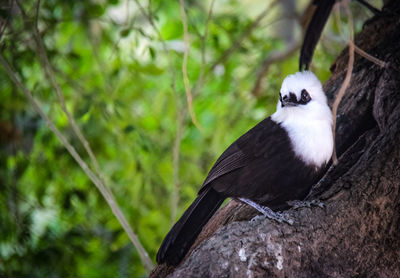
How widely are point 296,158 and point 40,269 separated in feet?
7.60

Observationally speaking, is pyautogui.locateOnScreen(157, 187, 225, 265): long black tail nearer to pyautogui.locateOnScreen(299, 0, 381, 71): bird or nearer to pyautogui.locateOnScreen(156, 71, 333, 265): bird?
pyautogui.locateOnScreen(156, 71, 333, 265): bird

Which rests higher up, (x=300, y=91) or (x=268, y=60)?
(x=268, y=60)

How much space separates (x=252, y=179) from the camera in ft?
6.72

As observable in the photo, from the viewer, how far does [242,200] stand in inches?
82.6

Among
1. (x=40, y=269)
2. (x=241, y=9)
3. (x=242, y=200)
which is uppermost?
(x=241, y=9)

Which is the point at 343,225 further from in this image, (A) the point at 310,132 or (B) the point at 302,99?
(B) the point at 302,99

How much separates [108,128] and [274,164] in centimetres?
201

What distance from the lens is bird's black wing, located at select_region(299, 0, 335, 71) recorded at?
8.86 feet

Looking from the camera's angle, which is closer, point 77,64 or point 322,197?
point 322,197

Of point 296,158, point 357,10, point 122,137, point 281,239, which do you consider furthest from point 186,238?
point 357,10

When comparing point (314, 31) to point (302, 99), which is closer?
point (302, 99)

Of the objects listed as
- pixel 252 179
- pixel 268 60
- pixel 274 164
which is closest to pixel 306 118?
pixel 274 164

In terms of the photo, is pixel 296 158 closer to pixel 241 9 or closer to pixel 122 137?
pixel 122 137

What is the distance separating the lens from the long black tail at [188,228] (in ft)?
6.37
